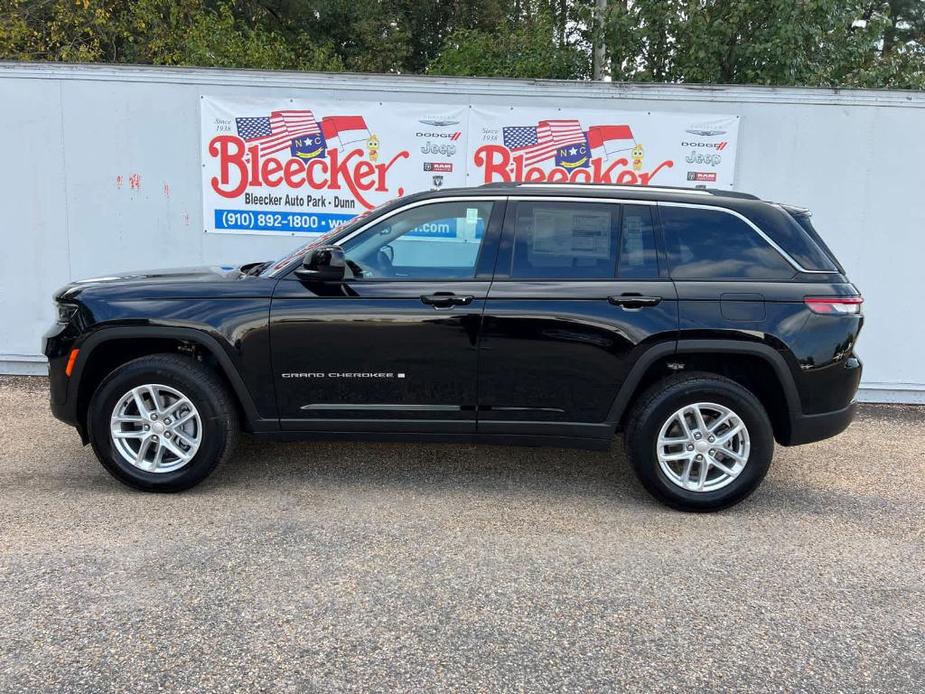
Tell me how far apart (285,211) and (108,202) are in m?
1.69

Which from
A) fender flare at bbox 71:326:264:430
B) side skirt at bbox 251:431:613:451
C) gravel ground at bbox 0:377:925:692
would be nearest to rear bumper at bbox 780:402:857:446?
gravel ground at bbox 0:377:925:692

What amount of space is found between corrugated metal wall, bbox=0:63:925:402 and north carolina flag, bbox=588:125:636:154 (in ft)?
0.66

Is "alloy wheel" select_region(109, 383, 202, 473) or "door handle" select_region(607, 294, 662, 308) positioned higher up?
"door handle" select_region(607, 294, 662, 308)

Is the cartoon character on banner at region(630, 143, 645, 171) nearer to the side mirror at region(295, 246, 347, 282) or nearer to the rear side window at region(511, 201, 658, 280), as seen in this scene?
the rear side window at region(511, 201, 658, 280)

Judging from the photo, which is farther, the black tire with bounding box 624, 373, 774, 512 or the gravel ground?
the black tire with bounding box 624, 373, 774, 512

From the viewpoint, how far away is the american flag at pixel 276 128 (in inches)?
262

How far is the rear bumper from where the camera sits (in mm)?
4129

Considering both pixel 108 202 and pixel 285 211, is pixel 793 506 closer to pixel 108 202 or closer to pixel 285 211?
pixel 285 211

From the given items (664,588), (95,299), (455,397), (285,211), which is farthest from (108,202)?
(664,588)

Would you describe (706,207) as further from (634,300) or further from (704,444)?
(704,444)

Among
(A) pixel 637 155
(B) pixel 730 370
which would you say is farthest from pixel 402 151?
(B) pixel 730 370

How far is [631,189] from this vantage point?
435cm

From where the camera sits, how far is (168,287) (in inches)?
166

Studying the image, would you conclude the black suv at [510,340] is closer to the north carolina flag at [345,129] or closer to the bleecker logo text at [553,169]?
the bleecker logo text at [553,169]
